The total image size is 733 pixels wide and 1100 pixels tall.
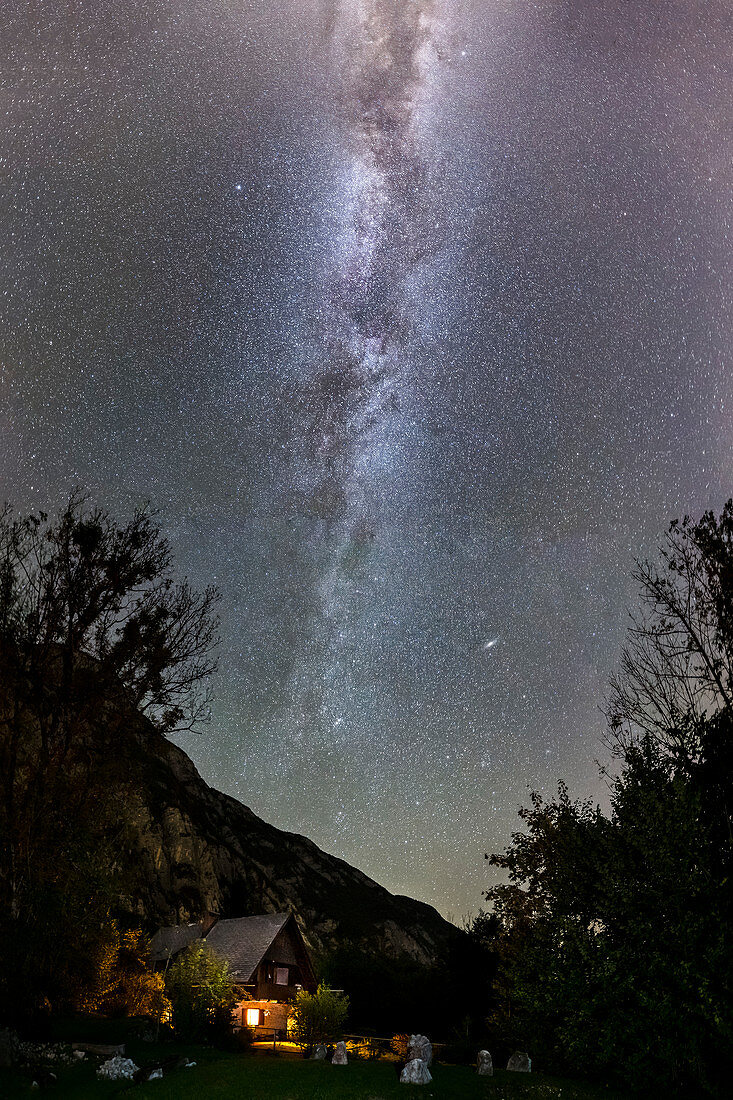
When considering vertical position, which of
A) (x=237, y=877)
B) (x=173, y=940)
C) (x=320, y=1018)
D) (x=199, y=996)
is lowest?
(x=320, y=1018)

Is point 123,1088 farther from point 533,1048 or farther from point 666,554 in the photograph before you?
point 666,554

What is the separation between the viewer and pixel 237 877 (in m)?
142

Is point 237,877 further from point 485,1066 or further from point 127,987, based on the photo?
point 485,1066

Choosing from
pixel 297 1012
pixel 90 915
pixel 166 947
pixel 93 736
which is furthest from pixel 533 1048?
pixel 166 947

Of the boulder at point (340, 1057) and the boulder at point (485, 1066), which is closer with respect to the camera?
the boulder at point (485, 1066)

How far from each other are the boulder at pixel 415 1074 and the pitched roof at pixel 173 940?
49267mm

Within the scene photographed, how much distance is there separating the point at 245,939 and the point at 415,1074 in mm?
43724

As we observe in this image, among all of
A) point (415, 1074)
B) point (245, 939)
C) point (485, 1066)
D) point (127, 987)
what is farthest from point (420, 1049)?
point (245, 939)

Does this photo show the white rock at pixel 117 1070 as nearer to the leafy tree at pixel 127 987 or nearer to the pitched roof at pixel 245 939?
the leafy tree at pixel 127 987

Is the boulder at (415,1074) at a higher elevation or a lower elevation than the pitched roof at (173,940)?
lower

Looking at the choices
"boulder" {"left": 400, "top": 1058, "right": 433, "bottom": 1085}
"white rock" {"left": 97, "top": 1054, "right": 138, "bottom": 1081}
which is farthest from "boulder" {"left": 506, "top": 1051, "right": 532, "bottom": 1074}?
"white rock" {"left": 97, "top": 1054, "right": 138, "bottom": 1081}

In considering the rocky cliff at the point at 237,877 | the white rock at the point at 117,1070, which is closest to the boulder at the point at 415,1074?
the white rock at the point at 117,1070

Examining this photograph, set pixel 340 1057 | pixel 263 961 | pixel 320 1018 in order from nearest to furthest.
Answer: pixel 340 1057 → pixel 320 1018 → pixel 263 961

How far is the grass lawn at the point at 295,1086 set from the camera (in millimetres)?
20031
